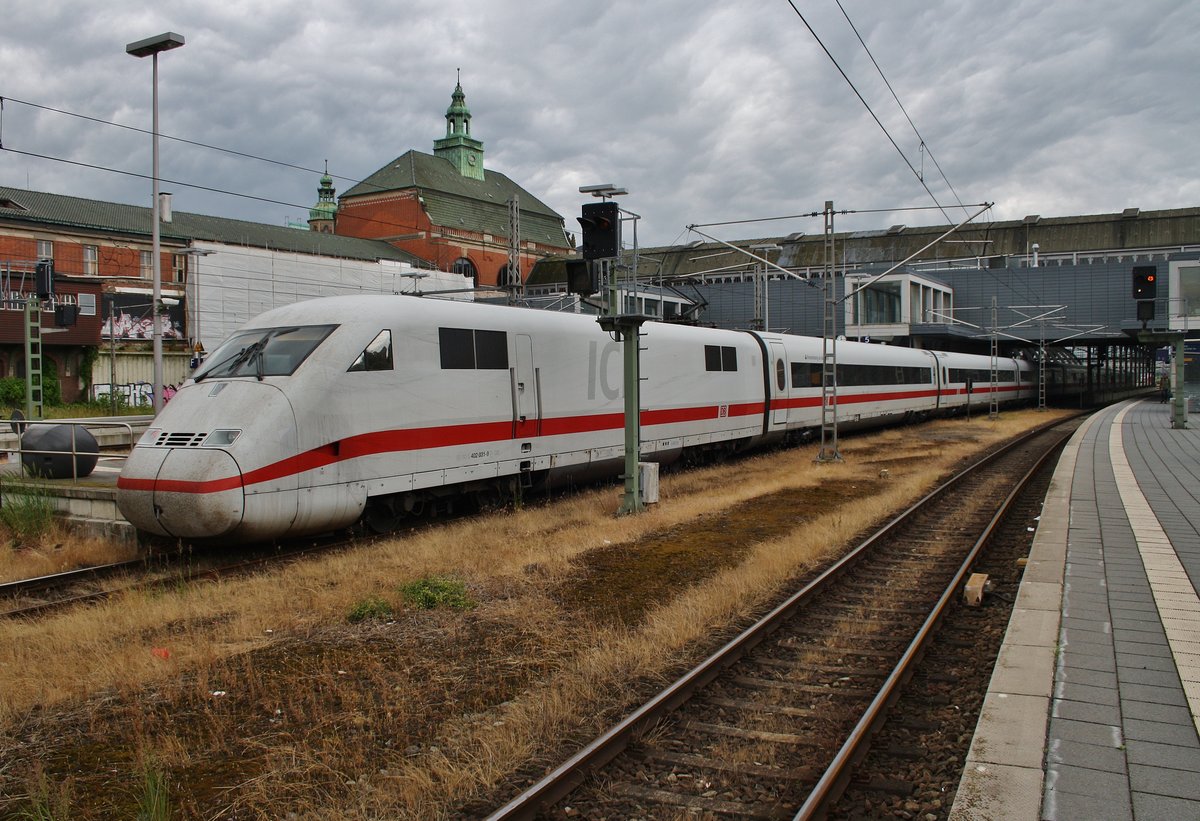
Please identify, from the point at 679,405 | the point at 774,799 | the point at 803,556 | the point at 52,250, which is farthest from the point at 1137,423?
the point at 52,250

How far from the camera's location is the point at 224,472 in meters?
9.27

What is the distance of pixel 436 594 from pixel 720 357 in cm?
1214

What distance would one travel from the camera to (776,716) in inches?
224

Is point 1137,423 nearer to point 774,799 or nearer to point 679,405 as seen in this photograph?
point 679,405

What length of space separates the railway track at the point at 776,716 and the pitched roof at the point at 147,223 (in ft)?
173

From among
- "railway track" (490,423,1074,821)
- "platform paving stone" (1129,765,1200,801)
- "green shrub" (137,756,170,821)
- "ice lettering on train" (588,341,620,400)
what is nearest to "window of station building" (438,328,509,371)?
"ice lettering on train" (588,341,620,400)

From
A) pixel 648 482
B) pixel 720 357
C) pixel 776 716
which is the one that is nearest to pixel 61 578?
pixel 776 716

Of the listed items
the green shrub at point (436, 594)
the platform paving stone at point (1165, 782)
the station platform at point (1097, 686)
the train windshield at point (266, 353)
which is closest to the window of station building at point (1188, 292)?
the station platform at point (1097, 686)

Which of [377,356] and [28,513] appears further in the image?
[28,513]

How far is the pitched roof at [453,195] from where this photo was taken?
78750mm

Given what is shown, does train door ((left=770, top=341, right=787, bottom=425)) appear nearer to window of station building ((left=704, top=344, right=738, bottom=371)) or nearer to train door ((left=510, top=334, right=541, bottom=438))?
window of station building ((left=704, top=344, right=738, bottom=371))

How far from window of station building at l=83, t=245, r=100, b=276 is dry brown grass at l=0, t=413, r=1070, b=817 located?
50932 millimetres

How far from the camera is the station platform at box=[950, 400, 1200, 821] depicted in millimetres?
4207

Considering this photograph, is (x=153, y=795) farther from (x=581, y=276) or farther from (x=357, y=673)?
(x=581, y=276)
